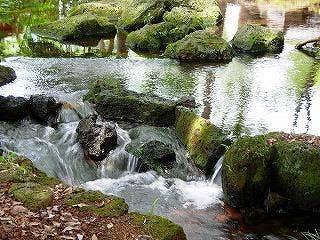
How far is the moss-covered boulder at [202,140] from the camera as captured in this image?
9.96 m

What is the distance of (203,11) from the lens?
24.7 m

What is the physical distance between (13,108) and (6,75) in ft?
11.3

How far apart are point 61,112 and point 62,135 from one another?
109cm

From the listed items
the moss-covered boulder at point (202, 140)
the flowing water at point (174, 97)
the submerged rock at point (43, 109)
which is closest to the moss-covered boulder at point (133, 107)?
the flowing water at point (174, 97)

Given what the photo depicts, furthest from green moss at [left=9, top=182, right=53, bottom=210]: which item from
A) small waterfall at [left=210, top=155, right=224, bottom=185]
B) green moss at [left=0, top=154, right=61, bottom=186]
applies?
small waterfall at [left=210, top=155, right=224, bottom=185]

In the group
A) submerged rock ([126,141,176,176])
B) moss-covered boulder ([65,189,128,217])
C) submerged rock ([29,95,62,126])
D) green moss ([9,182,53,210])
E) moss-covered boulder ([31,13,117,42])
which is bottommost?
submerged rock ([126,141,176,176])

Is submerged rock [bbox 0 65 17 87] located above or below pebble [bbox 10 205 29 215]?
below

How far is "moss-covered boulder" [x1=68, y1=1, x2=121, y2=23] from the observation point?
25.4 m

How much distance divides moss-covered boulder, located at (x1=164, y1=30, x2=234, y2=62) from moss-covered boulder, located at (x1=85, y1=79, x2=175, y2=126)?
5.47m

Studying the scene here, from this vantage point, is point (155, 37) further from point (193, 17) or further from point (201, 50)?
point (193, 17)

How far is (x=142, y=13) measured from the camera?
2359 centimetres

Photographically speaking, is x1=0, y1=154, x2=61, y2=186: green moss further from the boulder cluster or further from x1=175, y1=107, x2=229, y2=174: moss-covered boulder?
the boulder cluster

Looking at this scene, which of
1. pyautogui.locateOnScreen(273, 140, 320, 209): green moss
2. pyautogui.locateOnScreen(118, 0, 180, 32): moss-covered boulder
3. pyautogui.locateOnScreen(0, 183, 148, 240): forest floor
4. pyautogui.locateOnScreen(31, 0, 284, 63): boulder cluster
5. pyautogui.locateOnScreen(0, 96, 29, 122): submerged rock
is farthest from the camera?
pyautogui.locateOnScreen(118, 0, 180, 32): moss-covered boulder

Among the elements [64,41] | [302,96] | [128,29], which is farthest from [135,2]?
[302,96]
